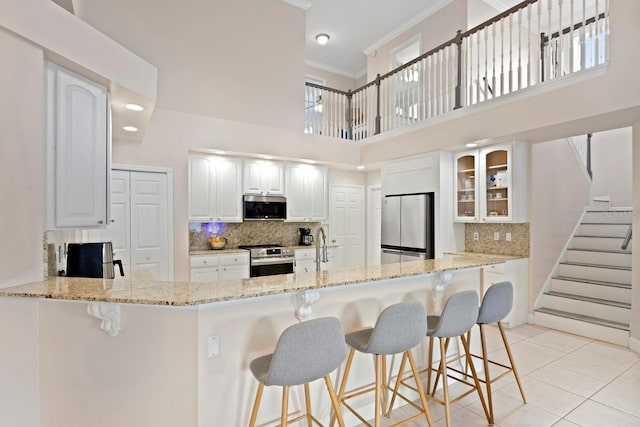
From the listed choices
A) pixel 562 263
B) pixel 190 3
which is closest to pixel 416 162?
pixel 562 263

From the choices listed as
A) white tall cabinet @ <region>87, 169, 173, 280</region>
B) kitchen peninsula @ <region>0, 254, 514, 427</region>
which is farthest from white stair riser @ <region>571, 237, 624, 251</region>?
white tall cabinet @ <region>87, 169, 173, 280</region>

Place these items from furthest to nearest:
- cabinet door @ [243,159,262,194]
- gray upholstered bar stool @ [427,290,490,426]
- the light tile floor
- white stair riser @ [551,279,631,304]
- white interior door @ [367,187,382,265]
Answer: white interior door @ [367,187,382,265]
cabinet door @ [243,159,262,194]
white stair riser @ [551,279,631,304]
the light tile floor
gray upholstered bar stool @ [427,290,490,426]

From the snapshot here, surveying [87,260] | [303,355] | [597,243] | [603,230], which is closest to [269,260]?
[87,260]

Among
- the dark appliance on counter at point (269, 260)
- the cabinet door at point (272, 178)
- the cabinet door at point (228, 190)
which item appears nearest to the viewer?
the cabinet door at point (228, 190)

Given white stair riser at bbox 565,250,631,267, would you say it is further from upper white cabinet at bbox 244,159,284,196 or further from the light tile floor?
upper white cabinet at bbox 244,159,284,196

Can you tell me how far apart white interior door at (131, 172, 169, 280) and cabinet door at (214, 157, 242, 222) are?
0.78 meters

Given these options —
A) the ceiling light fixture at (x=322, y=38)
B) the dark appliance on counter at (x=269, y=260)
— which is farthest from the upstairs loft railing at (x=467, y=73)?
the dark appliance on counter at (x=269, y=260)

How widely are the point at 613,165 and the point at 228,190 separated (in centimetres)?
713

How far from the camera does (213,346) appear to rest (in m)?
1.84

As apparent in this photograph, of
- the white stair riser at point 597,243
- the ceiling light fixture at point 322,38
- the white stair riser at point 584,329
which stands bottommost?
the white stair riser at point 584,329

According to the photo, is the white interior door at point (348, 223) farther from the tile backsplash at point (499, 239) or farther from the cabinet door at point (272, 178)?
the tile backsplash at point (499, 239)

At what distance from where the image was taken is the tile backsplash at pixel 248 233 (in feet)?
17.1

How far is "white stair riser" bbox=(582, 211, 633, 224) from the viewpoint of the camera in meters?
5.29

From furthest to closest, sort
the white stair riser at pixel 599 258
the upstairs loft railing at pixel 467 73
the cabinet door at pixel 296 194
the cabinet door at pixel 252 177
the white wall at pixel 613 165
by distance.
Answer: the white wall at pixel 613 165, the cabinet door at pixel 296 194, the cabinet door at pixel 252 177, the white stair riser at pixel 599 258, the upstairs loft railing at pixel 467 73
